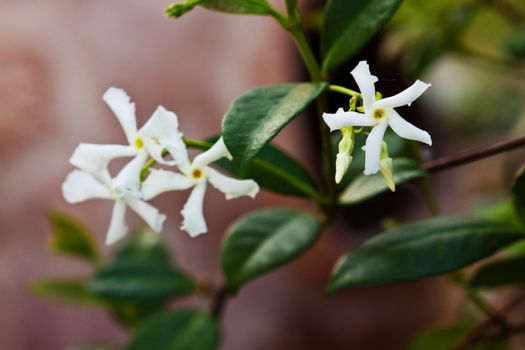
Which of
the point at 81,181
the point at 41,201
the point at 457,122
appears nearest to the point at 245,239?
the point at 81,181

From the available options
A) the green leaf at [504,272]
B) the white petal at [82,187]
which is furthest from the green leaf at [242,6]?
the green leaf at [504,272]

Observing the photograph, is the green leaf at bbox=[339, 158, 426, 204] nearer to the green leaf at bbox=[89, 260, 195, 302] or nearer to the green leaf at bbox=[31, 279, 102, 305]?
the green leaf at bbox=[89, 260, 195, 302]

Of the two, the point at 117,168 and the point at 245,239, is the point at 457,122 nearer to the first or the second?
the point at 117,168

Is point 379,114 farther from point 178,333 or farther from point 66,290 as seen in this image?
point 66,290

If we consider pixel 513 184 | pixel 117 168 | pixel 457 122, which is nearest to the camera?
pixel 513 184

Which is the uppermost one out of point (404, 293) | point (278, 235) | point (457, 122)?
point (278, 235)
